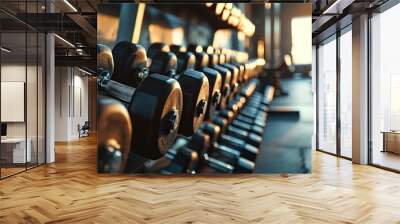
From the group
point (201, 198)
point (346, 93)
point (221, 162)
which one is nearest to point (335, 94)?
point (346, 93)

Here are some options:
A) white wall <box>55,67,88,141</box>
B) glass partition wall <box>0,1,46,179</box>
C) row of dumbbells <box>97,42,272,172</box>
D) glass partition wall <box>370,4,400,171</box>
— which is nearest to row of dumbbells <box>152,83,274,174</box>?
row of dumbbells <box>97,42,272,172</box>

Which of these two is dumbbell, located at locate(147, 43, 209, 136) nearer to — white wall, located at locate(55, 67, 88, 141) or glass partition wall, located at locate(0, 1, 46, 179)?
glass partition wall, located at locate(0, 1, 46, 179)

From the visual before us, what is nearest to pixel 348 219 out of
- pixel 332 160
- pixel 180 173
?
pixel 180 173

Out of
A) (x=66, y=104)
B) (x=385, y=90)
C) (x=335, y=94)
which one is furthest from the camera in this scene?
(x=66, y=104)

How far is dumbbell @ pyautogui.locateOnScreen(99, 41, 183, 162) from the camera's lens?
5.86 metres

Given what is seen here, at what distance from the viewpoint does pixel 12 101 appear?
645 cm

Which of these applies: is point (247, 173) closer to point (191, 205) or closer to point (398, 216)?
point (191, 205)

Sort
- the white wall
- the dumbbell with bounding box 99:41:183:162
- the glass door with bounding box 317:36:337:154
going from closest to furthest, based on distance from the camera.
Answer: the dumbbell with bounding box 99:41:183:162 → the glass door with bounding box 317:36:337:154 → the white wall

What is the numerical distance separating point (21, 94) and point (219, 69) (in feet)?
11.7

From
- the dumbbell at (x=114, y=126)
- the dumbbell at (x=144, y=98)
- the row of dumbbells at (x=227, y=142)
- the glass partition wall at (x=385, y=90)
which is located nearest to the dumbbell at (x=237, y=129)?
the row of dumbbells at (x=227, y=142)

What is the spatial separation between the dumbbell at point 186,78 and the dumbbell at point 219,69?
105mm

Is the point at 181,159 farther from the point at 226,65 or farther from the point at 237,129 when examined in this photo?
the point at 226,65

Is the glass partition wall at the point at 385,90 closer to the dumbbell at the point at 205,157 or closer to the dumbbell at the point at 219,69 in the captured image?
the dumbbell at the point at 219,69

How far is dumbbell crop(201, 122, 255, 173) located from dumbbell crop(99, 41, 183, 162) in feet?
1.81
